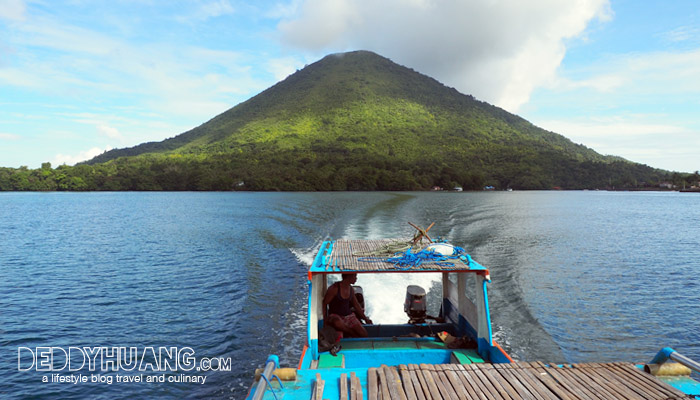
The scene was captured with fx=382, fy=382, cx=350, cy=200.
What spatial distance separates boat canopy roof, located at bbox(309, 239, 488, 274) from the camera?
24.0 feet

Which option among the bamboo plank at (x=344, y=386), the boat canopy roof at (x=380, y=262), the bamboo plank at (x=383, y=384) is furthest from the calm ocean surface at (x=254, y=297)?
the bamboo plank at (x=383, y=384)

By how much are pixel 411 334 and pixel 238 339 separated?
5.56m

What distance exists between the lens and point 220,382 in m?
9.27

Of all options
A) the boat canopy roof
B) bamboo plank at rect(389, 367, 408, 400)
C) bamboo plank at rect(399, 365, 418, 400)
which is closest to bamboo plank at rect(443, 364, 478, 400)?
bamboo plank at rect(399, 365, 418, 400)

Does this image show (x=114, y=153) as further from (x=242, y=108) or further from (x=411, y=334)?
(x=411, y=334)

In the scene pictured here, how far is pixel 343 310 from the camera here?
886cm

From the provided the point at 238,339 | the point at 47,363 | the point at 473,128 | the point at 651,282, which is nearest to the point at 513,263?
the point at 651,282

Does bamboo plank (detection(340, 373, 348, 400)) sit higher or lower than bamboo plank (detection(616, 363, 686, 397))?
lower

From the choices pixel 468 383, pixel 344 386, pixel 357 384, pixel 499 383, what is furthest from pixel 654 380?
pixel 344 386

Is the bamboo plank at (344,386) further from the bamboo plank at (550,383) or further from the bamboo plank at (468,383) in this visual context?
the bamboo plank at (550,383)

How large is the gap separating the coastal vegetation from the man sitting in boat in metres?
99.5

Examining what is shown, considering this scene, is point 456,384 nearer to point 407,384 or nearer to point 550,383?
point 407,384

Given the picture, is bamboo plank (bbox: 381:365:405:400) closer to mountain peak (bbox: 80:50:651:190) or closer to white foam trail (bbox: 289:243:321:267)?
white foam trail (bbox: 289:243:321:267)

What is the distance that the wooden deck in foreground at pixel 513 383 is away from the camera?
4734mm
